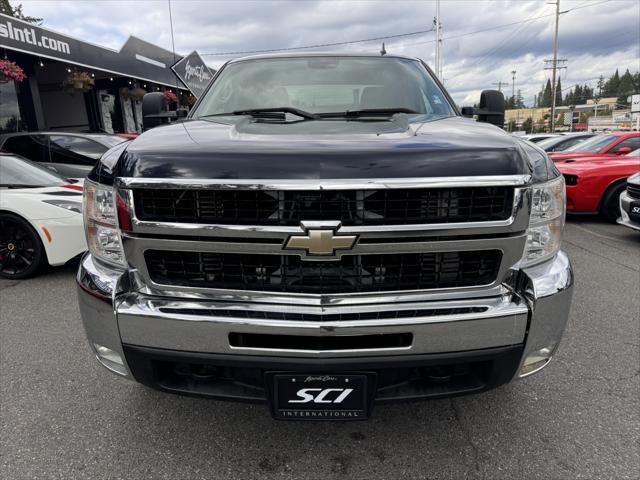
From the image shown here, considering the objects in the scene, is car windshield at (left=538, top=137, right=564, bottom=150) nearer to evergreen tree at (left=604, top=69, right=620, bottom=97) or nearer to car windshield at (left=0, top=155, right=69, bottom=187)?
car windshield at (left=0, top=155, right=69, bottom=187)

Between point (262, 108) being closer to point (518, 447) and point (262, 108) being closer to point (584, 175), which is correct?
point (518, 447)

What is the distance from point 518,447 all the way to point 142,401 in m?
1.95

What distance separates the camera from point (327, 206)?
1.75 meters

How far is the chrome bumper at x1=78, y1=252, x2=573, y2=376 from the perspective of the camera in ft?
5.81

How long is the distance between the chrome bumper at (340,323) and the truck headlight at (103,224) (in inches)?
3.4

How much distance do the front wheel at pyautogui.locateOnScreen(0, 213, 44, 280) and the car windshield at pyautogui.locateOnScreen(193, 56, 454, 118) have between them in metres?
3.01

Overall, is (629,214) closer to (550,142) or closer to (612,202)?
(612,202)

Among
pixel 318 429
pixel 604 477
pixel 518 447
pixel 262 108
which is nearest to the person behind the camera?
pixel 604 477

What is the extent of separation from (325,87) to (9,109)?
14302mm

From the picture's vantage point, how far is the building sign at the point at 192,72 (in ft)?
42.0

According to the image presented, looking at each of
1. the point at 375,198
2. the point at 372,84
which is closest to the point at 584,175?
the point at 372,84

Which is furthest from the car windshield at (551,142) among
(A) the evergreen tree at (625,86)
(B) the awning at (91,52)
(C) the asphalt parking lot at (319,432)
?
(A) the evergreen tree at (625,86)

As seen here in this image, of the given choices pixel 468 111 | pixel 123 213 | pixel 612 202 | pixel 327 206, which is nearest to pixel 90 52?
pixel 612 202

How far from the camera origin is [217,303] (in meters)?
1.86
